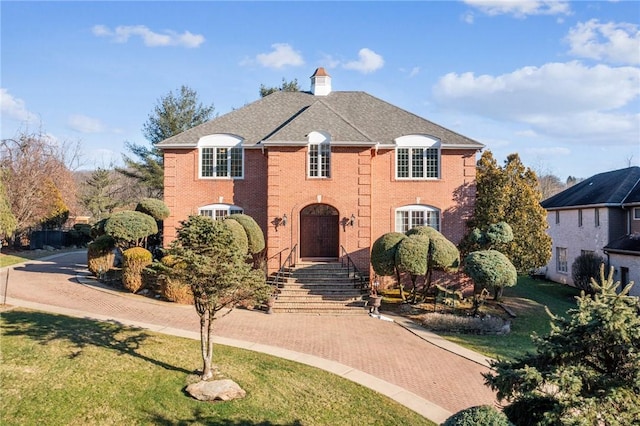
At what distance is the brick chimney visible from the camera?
995 inches

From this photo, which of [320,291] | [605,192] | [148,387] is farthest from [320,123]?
[605,192]

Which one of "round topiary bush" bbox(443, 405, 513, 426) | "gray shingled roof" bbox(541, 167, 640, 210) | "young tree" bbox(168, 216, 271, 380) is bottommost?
"round topiary bush" bbox(443, 405, 513, 426)

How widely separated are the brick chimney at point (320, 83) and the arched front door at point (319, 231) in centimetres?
821

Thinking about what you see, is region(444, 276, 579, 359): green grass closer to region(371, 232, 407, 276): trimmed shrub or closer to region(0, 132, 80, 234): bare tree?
region(371, 232, 407, 276): trimmed shrub

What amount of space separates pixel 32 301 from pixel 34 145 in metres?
26.2

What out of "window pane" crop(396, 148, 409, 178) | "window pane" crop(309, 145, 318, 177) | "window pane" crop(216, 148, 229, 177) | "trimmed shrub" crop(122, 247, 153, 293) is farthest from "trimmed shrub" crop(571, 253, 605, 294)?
"trimmed shrub" crop(122, 247, 153, 293)

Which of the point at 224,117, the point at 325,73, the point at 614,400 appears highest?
the point at 325,73

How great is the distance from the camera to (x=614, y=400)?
498cm

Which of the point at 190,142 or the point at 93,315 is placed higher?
the point at 190,142

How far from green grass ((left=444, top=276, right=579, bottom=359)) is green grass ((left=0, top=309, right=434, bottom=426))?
11.9ft

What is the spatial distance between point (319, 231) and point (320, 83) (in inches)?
386

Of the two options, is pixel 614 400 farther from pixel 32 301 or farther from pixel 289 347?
pixel 32 301

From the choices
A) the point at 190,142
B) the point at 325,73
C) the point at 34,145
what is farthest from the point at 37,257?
the point at 325,73

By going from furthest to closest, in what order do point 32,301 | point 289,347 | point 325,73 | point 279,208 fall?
point 325,73 → point 279,208 → point 32,301 → point 289,347
